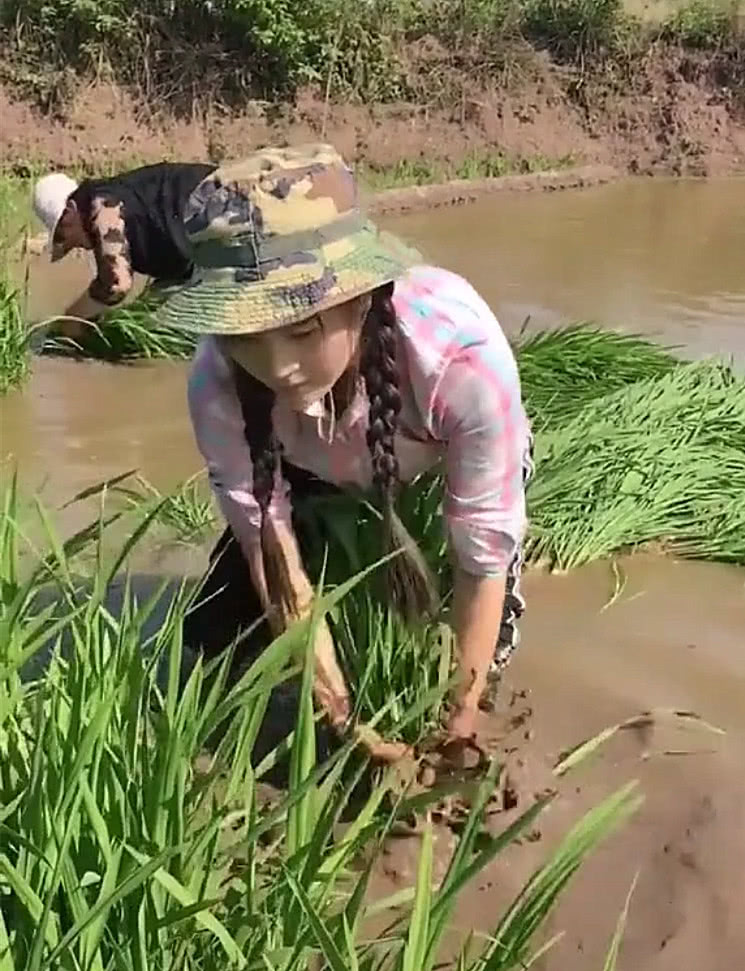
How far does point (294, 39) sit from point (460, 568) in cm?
1294

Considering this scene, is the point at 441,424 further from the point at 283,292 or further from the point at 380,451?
the point at 283,292

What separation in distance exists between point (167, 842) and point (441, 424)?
804mm

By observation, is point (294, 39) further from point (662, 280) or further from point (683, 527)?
point (683, 527)

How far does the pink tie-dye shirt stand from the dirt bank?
10.9m

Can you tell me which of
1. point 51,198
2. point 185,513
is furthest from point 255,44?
point 185,513

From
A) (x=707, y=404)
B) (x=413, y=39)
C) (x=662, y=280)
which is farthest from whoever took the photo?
(x=413, y=39)

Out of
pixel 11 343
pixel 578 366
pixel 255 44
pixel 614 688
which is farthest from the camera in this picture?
pixel 255 44

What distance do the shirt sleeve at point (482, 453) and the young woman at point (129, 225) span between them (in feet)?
9.26

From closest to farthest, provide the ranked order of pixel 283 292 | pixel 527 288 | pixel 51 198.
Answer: pixel 283 292 → pixel 51 198 → pixel 527 288

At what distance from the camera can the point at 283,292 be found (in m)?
1.69

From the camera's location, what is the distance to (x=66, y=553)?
1825 mm

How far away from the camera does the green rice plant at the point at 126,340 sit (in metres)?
5.21

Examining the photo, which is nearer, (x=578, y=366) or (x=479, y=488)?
(x=479, y=488)


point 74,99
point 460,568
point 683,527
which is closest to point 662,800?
point 460,568
